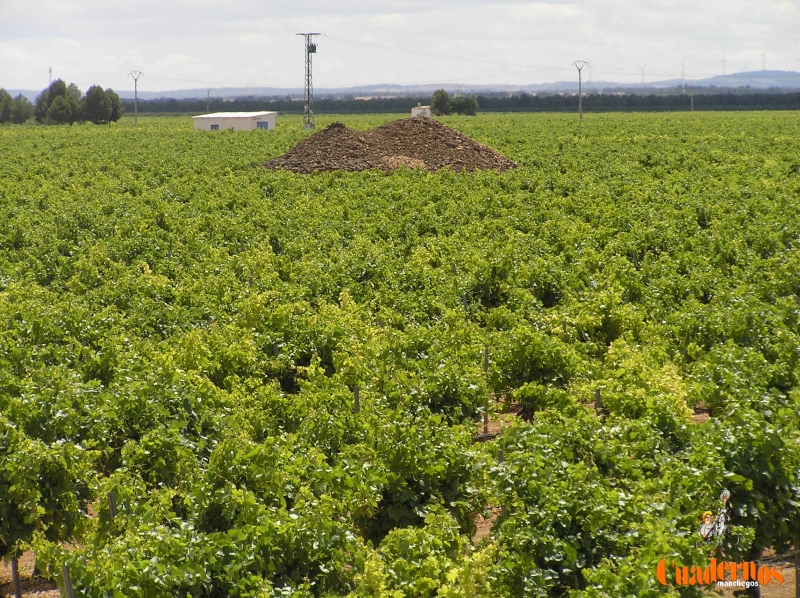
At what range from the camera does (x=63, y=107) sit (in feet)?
310

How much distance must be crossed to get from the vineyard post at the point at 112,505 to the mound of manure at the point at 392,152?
30072 millimetres

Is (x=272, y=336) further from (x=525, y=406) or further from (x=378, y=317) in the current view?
(x=525, y=406)

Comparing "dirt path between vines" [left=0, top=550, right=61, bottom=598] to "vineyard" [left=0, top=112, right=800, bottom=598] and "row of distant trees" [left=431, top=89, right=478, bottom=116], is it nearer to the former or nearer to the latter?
"vineyard" [left=0, top=112, right=800, bottom=598]

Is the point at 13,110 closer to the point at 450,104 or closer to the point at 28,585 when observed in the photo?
the point at 450,104

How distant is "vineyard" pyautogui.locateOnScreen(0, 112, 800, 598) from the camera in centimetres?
724

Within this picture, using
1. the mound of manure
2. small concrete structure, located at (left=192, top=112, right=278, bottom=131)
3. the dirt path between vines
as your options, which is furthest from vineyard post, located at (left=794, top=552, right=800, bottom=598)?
small concrete structure, located at (left=192, top=112, right=278, bottom=131)

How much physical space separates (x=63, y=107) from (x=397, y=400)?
9450cm

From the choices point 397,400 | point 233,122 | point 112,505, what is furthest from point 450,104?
point 112,505

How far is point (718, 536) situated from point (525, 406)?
4927 millimetres

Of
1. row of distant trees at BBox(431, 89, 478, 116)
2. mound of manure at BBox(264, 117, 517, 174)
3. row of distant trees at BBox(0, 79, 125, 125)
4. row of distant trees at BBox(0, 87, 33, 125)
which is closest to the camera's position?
mound of manure at BBox(264, 117, 517, 174)

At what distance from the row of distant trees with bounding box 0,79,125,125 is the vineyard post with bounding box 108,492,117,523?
313 feet

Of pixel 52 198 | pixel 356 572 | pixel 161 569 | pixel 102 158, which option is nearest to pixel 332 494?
pixel 356 572

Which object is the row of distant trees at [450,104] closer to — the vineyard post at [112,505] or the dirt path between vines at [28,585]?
the dirt path between vines at [28,585]

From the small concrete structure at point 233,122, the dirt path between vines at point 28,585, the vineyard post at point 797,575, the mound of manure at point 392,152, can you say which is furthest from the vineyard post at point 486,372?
the small concrete structure at point 233,122
